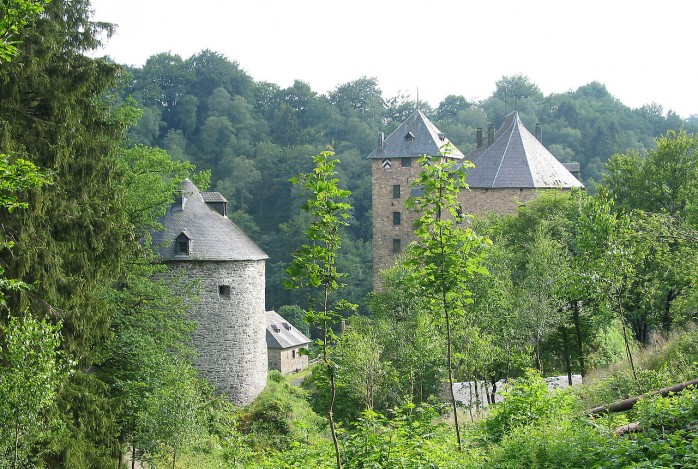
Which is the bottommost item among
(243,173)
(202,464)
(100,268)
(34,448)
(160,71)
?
(202,464)

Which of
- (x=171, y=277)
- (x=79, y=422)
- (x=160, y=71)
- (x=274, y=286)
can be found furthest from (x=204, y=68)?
(x=79, y=422)

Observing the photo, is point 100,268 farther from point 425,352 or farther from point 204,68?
point 204,68

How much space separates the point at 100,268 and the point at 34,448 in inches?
125

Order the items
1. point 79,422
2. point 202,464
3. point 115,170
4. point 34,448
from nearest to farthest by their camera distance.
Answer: point 34,448, point 79,422, point 115,170, point 202,464

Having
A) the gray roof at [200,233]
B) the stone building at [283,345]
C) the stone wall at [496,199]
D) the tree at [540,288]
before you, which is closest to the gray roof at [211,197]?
the gray roof at [200,233]

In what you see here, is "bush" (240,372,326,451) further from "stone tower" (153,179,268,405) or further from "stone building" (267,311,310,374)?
"stone building" (267,311,310,374)

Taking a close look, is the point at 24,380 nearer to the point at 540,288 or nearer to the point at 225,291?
the point at 225,291

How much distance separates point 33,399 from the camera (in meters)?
10.1

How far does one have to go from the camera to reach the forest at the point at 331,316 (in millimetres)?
8906

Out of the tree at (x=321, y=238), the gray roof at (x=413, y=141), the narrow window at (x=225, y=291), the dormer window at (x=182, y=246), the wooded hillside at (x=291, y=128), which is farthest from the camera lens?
the wooded hillside at (x=291, y=128)

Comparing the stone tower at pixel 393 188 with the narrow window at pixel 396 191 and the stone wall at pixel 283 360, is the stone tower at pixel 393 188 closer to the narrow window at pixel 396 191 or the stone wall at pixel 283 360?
the narrow window at pixel 396 191

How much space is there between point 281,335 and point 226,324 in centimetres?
1657

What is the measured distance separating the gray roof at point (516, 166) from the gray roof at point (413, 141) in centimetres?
316

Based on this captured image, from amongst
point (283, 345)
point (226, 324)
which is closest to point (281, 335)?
point (283, 345)
